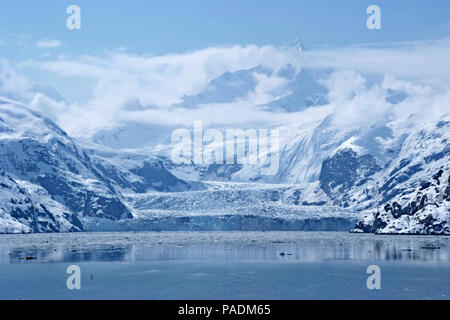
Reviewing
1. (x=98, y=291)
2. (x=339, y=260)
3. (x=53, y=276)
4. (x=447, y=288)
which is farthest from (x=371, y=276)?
(x=53, y=276)

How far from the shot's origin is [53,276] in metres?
108

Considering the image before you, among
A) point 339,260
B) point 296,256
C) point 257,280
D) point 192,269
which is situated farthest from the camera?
Result: point 296,256

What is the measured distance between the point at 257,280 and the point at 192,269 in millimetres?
20471

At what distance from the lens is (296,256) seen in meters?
149

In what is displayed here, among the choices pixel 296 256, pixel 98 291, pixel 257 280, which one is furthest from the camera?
pixel 296 256
